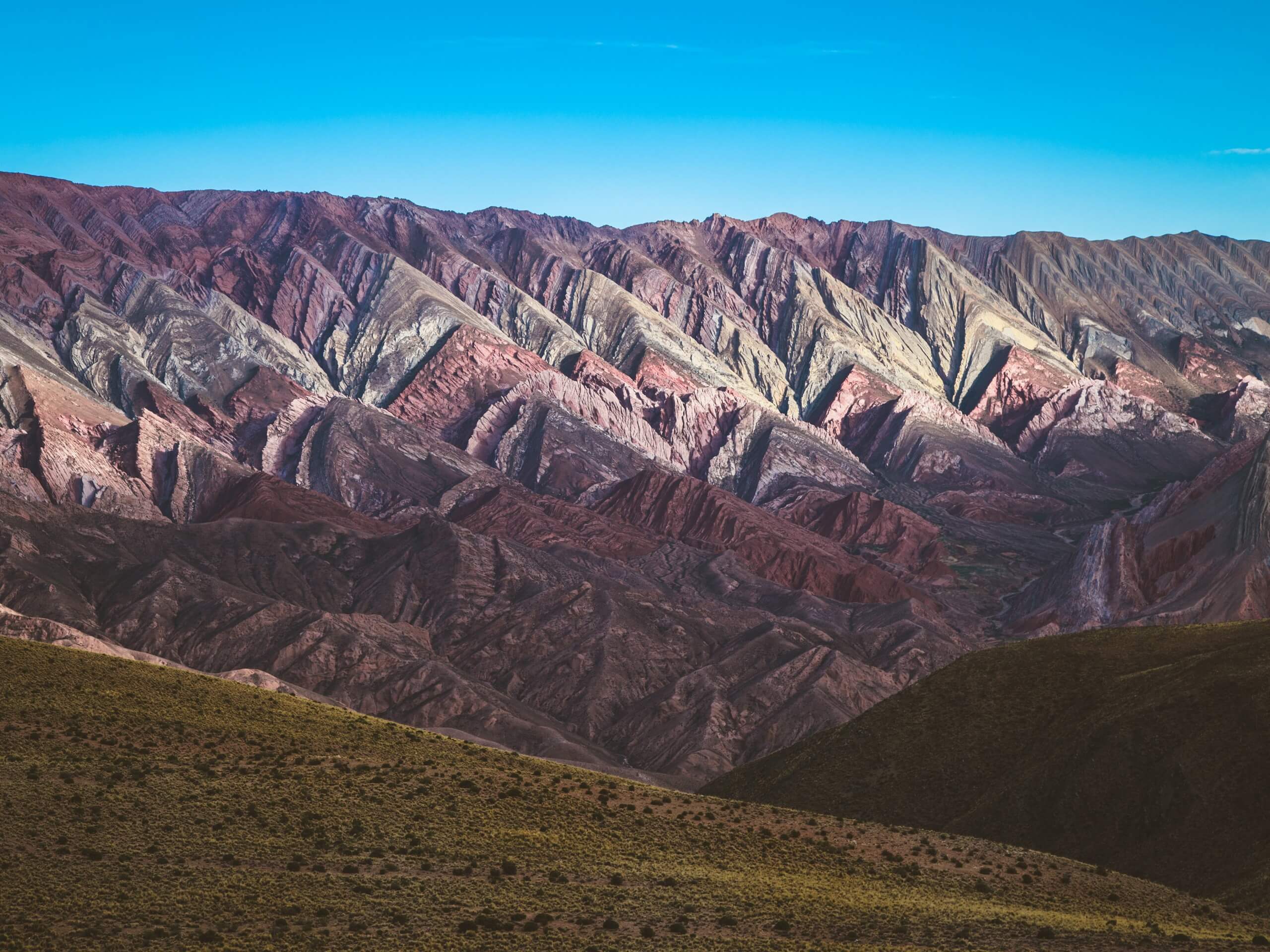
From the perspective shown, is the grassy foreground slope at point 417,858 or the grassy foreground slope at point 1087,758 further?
the grassy foreground slope at point 1087,758

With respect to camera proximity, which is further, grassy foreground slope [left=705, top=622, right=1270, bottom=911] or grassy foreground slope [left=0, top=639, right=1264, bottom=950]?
grassy foreground slope [left=705, top=622, right=1270, bottom=911]

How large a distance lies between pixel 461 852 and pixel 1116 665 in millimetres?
47618

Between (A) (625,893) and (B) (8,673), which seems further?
(B) (8,673)

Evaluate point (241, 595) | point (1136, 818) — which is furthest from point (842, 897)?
point (241, 595)

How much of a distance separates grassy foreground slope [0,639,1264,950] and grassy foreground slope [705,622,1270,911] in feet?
35.6

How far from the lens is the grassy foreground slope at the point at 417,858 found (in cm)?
4328

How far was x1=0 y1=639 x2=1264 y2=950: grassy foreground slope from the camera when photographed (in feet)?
142

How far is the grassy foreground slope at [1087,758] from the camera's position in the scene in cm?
6662

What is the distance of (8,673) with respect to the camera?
67.3m

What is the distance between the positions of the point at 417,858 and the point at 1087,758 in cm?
3804

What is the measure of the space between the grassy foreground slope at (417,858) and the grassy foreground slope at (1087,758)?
427 inches

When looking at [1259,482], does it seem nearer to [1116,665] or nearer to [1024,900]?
[1116,665]

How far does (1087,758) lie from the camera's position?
7438 centimetres

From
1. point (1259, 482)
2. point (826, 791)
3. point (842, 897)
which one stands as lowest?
point (826, 791)
